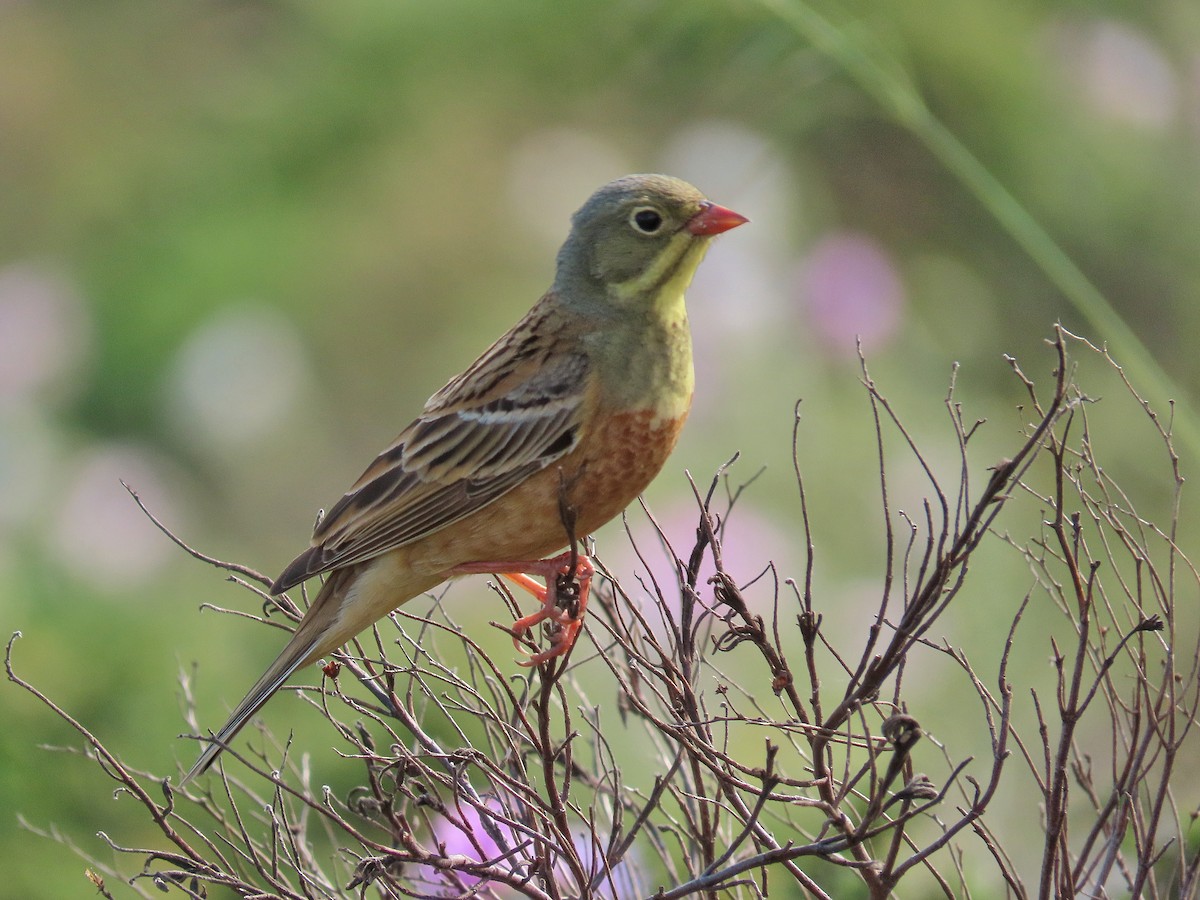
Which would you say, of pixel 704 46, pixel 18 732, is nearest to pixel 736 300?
pixel 704 46

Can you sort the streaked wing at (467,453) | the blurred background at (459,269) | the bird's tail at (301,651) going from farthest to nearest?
the blurred background at (459,269) → the streaked wing at (467,453) → the bird's tail at (301,651)

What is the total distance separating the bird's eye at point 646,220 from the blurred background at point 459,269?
746 mm

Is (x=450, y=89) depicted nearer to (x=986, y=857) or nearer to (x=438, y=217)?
(x=438, y=217)

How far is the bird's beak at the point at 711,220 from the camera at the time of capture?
2.91 m

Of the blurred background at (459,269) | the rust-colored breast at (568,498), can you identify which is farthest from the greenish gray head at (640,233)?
the blurred background at (459,269)

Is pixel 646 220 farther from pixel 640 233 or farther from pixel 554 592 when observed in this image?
pixel 554 592

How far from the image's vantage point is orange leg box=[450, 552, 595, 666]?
236 centimetres

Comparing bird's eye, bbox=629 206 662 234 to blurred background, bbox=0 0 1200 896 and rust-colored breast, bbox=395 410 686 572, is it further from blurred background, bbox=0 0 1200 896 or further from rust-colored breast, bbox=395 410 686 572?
blurred background, bbox=0 0 1200 896

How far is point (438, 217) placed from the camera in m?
7.84

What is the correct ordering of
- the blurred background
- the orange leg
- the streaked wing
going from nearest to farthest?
the orange leg < the streaked wing < the blurred background

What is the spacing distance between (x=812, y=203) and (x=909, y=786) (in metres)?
4.88

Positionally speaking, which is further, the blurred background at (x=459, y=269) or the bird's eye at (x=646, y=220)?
the blurred background at (x=459, y=269)

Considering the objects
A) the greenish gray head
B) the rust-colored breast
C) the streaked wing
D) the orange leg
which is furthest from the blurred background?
the orange leg

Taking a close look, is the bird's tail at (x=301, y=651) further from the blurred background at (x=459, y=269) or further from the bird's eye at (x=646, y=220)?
the blurred background at (x=459, y=269)
